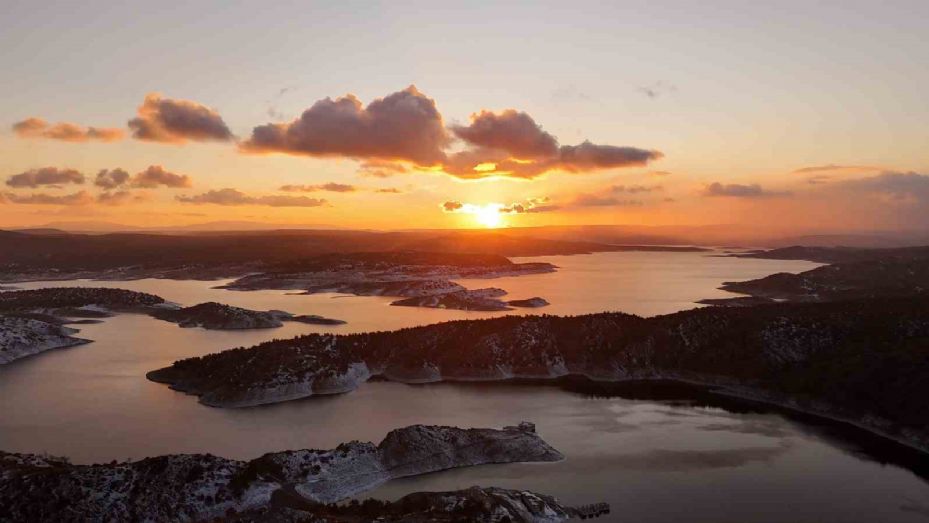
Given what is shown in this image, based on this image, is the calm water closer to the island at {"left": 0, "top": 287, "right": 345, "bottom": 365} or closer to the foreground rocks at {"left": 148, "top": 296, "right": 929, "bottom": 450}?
the foreground rocks at {"left": 148, "top": 296, "right": 929, "bottom": 450}

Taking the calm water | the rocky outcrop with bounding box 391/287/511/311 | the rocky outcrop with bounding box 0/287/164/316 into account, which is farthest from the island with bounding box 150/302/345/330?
the rocky outcrop with bounding box 391/287/511/311

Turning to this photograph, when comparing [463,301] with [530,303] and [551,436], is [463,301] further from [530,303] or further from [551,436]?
[551,436]

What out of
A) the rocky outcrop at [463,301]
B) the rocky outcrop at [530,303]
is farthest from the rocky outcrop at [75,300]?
the rocky outcrop at [530,303]

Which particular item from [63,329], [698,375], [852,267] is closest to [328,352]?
[698,375]

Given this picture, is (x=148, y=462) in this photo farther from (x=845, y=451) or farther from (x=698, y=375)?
(x=698, y=375)

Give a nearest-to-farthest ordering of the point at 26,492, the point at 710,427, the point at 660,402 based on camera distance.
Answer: the point at 26,492 < the point at 710,427 < the point at 660,402

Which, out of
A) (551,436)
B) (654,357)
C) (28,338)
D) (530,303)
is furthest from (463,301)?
(551,436)

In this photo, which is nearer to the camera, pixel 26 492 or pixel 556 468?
pixel 26 492
